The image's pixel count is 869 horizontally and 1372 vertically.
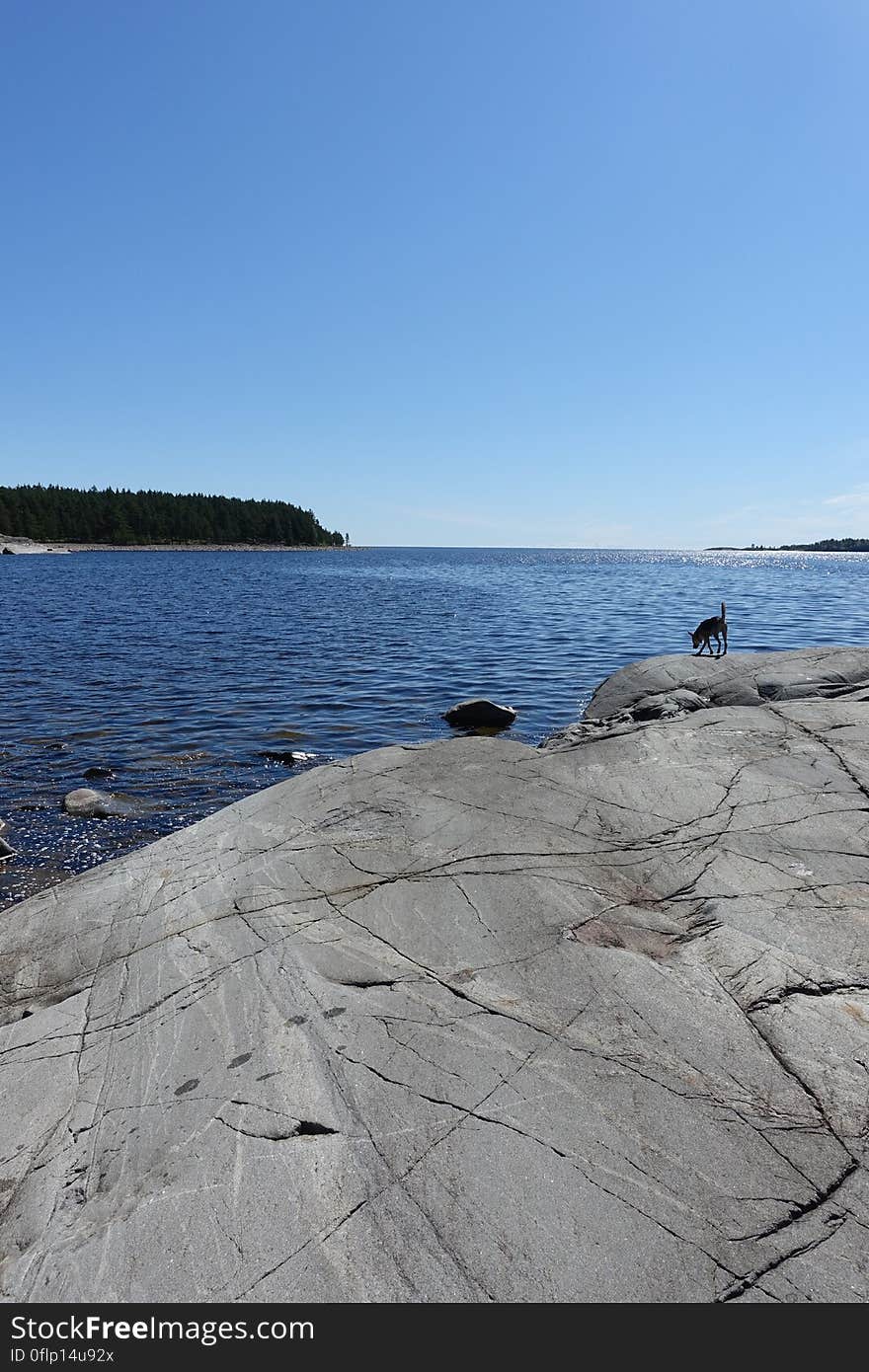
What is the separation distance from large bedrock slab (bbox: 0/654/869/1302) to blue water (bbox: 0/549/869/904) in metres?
4.26

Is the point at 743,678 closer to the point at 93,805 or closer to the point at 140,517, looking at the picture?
the point at 93,805

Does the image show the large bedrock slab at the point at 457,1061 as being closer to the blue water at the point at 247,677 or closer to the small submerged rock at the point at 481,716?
the blue water at the point at 247,677

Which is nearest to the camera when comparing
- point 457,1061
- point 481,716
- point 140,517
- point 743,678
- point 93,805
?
point 457,1061

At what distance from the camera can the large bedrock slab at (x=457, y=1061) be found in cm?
280

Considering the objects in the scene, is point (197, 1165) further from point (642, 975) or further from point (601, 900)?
point (601, 900)

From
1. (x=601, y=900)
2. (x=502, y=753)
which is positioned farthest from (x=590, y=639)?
(x=601, y=900)

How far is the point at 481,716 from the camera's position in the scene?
15.2 metres

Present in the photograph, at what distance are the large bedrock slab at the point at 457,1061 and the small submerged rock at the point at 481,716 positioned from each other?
8.18 m

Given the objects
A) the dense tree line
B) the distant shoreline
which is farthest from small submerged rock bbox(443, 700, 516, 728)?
the dense tree line

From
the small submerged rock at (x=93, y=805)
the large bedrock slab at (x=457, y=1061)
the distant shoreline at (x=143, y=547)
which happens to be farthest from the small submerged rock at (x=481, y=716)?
the distant shoreline at (x=143, y=547)

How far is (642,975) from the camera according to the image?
4395 mm

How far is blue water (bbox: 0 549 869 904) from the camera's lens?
1122 cm

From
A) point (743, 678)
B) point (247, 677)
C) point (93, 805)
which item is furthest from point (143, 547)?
point (743, 678)

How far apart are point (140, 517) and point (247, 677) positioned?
131 metres
